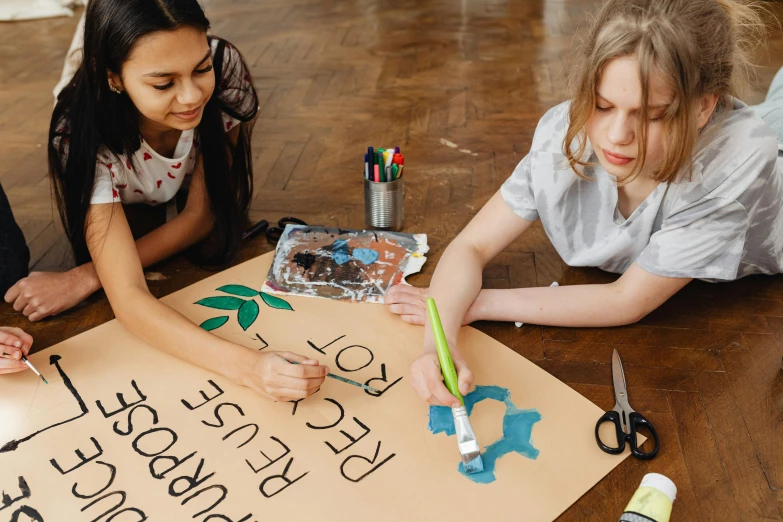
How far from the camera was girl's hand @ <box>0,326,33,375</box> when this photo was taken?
1.13 meters

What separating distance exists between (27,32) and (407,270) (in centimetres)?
265

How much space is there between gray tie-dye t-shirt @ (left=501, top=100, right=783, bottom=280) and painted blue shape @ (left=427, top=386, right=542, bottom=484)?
0.34 m

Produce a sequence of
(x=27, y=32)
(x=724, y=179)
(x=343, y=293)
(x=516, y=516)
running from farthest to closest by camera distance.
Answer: (x=27, y=32)
(x=343, y=293)
(x=724, y=179)
(x=516, y=516)

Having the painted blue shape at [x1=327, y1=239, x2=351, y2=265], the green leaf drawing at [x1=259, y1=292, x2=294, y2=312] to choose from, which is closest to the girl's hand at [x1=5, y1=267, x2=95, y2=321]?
the green leaf drawing at [x1=259, y1=292, x2=294, y2=312]

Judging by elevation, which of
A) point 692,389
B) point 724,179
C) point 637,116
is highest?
point 637,116

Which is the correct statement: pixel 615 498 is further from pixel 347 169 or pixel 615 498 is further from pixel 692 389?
pixel 347 169

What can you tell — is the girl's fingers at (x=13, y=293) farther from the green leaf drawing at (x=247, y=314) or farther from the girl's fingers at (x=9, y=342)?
the green leaf drawing at (x=247, y=314)

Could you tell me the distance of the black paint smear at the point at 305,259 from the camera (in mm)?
1427

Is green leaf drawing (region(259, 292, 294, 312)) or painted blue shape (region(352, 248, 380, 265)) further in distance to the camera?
painted blue shape (region(352, 248, 380, 265))

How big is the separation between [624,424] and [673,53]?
1.76ft

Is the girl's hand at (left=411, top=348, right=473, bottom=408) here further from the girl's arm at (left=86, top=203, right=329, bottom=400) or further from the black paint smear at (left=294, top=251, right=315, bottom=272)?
the black paint smear at (left=294, top=251, right=315, bottom=272)

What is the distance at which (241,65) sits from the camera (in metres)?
1.52

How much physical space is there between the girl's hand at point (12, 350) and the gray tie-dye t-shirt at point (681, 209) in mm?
897

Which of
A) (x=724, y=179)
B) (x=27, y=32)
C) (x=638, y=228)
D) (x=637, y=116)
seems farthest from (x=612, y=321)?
(x=27, y=32)
